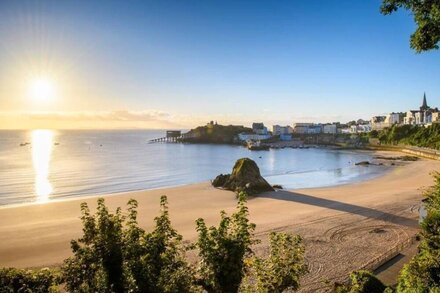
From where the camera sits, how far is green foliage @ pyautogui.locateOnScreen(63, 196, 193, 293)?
766 centimetres

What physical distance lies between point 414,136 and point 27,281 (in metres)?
118

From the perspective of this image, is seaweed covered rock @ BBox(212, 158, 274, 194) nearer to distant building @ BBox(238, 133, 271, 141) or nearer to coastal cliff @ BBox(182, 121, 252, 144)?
distant building @ BBox(238, 133, 271, 141)

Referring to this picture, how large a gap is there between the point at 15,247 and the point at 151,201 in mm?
15362

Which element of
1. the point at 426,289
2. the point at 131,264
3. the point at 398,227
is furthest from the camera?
the point at 398,227

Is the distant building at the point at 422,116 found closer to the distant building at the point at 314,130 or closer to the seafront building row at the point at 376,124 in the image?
the seafront building row at the point at 376,124

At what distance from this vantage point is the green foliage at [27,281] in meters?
8.74

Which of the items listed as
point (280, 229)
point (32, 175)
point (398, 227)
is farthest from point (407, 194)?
point (32, 175)

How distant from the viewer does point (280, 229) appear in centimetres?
2503

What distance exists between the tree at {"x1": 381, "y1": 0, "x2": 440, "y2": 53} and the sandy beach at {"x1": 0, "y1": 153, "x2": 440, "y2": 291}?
1107 centimetres

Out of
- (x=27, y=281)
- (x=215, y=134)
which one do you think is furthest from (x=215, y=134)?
(x=27, y=281)

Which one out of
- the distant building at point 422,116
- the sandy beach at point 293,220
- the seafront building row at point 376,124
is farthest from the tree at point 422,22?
the distant building at point 422,116

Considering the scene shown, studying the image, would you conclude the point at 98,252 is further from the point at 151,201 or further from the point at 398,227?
the point at 151,201

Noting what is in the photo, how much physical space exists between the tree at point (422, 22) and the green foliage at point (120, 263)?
9048mm

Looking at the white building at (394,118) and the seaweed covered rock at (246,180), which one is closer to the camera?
the seaweed covered rock at (246,180)
